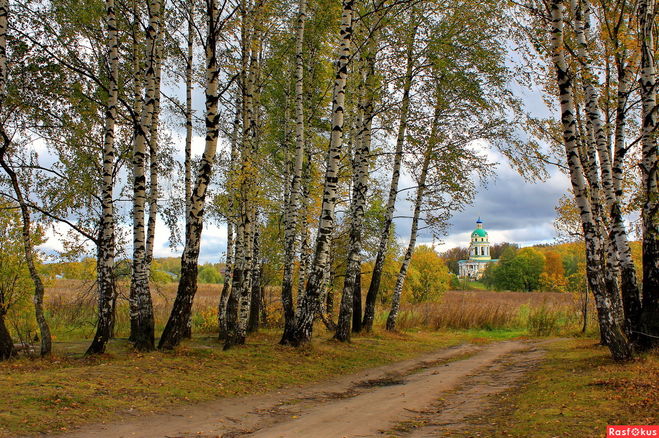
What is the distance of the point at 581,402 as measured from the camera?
236 inches

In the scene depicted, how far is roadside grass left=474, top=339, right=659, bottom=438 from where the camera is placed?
16.3 ft

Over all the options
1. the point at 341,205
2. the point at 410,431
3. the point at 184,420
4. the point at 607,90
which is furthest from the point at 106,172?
the point at 607,90

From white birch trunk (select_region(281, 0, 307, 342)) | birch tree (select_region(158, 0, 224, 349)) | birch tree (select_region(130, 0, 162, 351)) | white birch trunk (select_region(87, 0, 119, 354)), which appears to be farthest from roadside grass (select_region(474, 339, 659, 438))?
white birch trunk (select_region(87, 0, 119, 354))

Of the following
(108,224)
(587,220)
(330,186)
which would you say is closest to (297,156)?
(330,186)

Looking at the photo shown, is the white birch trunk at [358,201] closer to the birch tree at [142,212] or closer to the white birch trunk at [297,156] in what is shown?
the white birch trunk at [297,156]

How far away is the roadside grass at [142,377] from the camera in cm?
563

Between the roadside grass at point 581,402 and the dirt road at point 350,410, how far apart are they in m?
0.54

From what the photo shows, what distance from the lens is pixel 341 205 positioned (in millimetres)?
19953

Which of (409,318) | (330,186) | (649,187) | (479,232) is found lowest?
(409,318)

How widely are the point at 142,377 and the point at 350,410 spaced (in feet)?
12.1

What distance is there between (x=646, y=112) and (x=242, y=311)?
10662mm

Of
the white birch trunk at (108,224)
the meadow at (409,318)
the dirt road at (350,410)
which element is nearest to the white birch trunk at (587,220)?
the dirt road at (350,410)

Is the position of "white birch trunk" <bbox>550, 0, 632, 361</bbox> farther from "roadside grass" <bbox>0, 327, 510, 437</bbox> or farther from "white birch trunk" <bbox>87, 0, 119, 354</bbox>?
"white birch trunk" <bbox>87, 0, 119, 354</bbox>

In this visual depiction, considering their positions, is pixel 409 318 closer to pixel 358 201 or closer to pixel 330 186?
pixel 358 201
